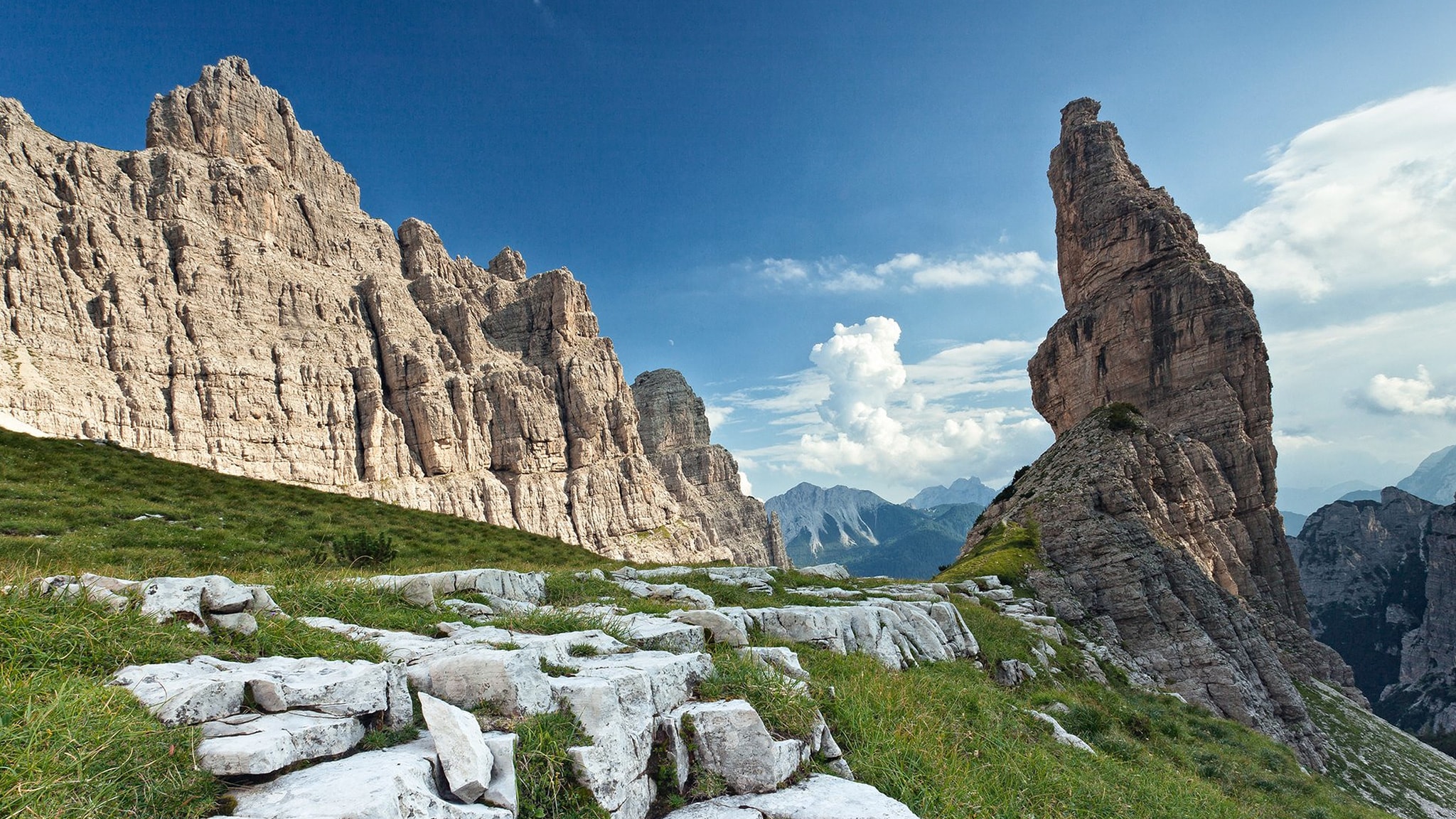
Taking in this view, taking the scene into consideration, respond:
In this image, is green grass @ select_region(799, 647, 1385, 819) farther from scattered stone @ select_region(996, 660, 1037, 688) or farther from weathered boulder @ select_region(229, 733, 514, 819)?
weathered boulder @ select_region(229, 733, 514, 819)

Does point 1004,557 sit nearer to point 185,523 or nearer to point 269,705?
point 269,705

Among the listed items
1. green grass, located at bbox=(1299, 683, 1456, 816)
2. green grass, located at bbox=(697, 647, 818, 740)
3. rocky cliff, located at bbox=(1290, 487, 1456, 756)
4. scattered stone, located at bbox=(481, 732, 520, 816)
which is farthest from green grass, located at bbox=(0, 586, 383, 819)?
rocky cliff, located at bbox=(1290, 487, 1456, 756)

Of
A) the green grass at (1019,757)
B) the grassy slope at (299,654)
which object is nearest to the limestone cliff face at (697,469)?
the grassy slope at (299,654)

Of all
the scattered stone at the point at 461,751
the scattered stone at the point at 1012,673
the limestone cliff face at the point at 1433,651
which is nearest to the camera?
the scattered stone at the point at 461,751

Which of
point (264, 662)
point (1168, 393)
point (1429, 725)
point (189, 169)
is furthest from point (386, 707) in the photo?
point (1429, 725)

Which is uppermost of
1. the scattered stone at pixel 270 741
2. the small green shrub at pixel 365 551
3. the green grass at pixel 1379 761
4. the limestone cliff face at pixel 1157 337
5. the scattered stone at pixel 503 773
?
the limestone cliff face at pixel 1157 337

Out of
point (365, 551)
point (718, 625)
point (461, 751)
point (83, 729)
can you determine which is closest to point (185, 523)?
point (365, 551)

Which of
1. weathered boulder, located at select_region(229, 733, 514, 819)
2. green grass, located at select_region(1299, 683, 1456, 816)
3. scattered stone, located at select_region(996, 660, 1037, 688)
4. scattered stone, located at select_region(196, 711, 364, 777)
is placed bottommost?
green grass, located at select_region(1299, 683, 1456, 816)

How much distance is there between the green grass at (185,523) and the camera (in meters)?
15.1

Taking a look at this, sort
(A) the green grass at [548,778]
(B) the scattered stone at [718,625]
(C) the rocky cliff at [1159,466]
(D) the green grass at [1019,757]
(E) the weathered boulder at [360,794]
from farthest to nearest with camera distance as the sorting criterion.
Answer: (C) the rocky cliff at [1159,466] < (B) the scattered stone at [718,625] < (D) the green grass at [1019,757] < (A) the green grass at [548,778] < (E) the weathered boulder at [360,794]

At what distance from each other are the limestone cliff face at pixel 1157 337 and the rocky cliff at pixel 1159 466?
0.20 metres

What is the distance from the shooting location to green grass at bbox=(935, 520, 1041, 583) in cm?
3167

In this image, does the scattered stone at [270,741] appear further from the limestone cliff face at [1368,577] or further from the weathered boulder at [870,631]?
the limestone cliff face at [1368,577]

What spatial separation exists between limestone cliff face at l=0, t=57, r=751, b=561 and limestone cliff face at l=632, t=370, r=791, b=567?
72.2 ft
